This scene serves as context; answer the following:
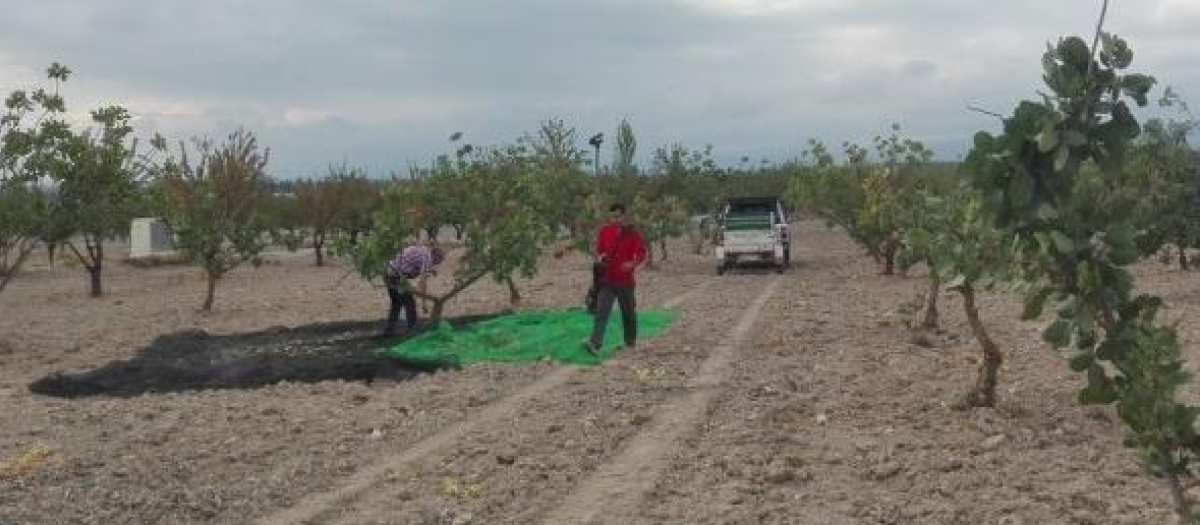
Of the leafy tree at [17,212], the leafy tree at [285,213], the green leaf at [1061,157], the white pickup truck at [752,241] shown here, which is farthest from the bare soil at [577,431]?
the leafy tree at [285,213]

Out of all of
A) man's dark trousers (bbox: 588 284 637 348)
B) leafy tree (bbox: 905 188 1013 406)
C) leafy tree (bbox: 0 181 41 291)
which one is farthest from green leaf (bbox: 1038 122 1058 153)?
leafy tree (bbox: 0 181 41 291)

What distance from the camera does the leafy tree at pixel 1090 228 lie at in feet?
10.0

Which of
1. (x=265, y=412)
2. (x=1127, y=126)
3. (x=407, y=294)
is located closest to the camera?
(x=1127, y=126)

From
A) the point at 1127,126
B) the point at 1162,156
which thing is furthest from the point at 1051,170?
the point at 1162,156

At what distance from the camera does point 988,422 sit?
7691 millimetres

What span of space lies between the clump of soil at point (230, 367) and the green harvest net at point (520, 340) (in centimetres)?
40

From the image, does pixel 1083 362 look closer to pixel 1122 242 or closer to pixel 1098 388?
pixel 1098 388

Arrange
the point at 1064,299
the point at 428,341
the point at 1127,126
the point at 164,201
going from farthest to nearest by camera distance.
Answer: the point at 164,201
the point at 428,341
the point at 1064,299
the point at 1127,126

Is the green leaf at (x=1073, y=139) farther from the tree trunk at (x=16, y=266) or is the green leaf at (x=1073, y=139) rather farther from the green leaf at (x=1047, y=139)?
the tree trunk at (x=16, y=266)

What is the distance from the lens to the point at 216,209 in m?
18.6

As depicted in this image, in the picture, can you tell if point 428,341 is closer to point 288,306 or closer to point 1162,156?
point 288,306

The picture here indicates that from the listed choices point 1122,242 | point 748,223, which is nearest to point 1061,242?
point 1122,242

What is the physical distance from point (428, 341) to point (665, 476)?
6368mm

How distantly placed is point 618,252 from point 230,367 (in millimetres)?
3863
